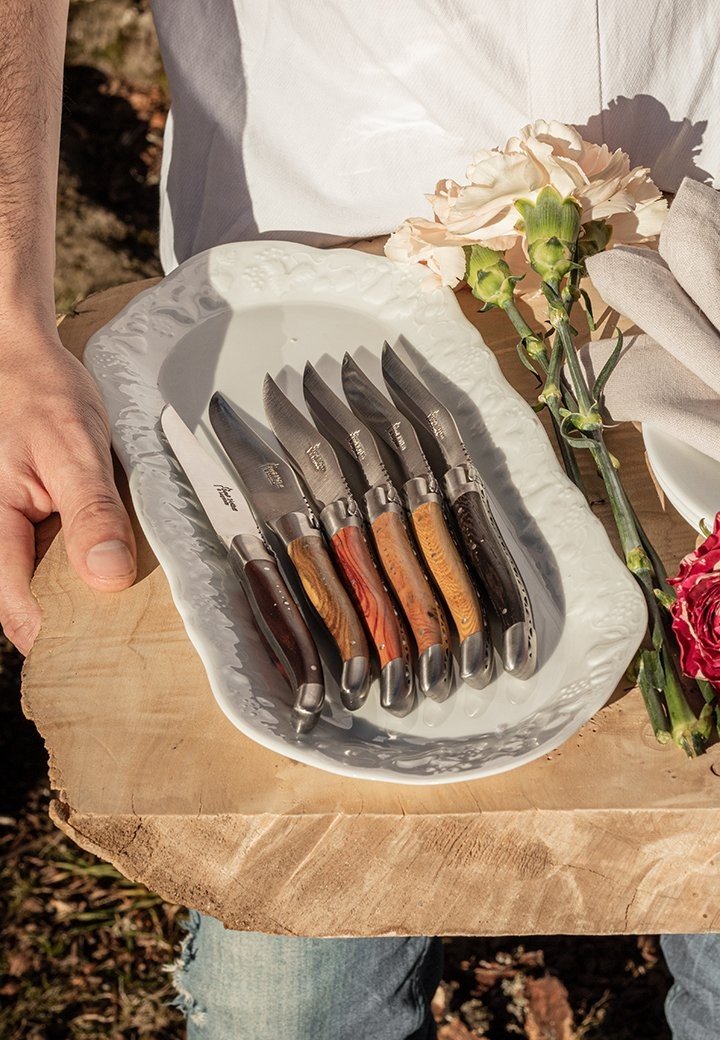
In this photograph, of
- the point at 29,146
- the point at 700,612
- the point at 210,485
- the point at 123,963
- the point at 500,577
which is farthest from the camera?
the point at 123,963

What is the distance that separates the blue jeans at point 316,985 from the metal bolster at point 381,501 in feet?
1.69

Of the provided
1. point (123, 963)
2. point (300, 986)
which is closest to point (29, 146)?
point (300, 986)

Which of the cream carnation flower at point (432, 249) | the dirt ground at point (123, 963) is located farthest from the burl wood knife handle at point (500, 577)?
the dirt ground at point (123, 963)

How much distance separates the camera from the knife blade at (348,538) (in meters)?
0.80

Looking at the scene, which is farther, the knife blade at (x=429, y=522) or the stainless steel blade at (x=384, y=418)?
the stainless steel blade at (x=384, y=418)

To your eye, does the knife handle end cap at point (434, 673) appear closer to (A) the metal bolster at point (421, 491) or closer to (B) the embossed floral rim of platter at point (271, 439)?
(B) the embossed floral rim of platter at point (271, 439)

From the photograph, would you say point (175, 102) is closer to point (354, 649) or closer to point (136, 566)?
point (136, 566)

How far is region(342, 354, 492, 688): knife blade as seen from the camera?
2.67ft

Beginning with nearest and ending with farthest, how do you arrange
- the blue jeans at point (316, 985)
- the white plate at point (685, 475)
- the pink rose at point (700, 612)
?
the pink rose at point (700, 612), the white plate at point (685, 475), the blue jeans at point (316, 985)

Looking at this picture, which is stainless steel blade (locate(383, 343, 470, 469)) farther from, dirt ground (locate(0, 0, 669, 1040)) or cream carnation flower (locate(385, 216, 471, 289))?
dirt ground (locate(0, 0, 669, 1040))

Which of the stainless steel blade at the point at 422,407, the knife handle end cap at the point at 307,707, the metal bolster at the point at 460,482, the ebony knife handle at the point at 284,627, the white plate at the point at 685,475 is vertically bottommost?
the knife handle end cap at the point at 307,707

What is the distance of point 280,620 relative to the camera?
824mm

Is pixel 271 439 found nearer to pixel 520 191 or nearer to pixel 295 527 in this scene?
pixel 295 527

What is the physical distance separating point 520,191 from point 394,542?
343 millimetres
